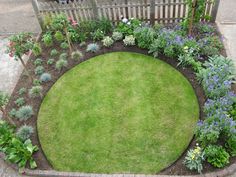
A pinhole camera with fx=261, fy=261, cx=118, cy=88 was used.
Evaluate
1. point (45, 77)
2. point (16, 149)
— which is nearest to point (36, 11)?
point (45, 77)

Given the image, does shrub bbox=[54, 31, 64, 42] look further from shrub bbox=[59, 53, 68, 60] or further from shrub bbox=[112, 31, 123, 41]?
shrub bbox=[112, 31, 123, 41]

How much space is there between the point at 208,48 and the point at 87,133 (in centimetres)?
462

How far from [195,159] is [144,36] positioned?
4379 mm

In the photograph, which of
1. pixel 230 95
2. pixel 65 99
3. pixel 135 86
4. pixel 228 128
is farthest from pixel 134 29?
pixel 228 128

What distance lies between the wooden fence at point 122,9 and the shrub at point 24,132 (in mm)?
4873

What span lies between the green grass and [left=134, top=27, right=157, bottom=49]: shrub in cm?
43

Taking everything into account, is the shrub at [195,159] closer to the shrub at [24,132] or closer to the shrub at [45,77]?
the shrub at [24,132]

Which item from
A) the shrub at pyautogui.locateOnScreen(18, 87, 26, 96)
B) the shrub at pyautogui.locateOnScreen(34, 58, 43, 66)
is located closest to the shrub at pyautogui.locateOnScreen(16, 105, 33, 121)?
the shrub at pyautogui.locateOnScreen(18, 87, 26, 96)

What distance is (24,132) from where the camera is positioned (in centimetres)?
690

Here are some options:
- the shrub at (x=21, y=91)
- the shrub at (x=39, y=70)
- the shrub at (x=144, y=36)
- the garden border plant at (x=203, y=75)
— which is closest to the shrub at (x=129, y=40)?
the garden border plant at (x=203, y=75)

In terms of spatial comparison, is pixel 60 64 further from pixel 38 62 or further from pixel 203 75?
pixel 203 75

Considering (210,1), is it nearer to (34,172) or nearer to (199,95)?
(199,95)

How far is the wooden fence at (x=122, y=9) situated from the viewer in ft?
30.8

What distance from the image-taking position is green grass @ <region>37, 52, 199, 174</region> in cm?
638
